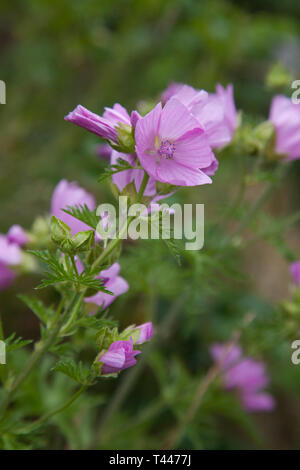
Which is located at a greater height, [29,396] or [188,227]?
[188,227]

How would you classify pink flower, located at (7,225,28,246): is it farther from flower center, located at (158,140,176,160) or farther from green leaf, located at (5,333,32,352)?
flower center, located at (158,140,176,160)

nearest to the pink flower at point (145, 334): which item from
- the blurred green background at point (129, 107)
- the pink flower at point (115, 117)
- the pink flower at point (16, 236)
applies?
the pink flower at point (115, 117)

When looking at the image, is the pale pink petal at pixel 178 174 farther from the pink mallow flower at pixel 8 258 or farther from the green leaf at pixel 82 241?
the pink mallow flower at pixel 8 258

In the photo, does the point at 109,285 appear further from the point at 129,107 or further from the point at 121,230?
the point at 129,107

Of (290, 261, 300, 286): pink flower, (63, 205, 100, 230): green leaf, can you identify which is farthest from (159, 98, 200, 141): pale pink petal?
(290, 261, 300, 286): pink flower
